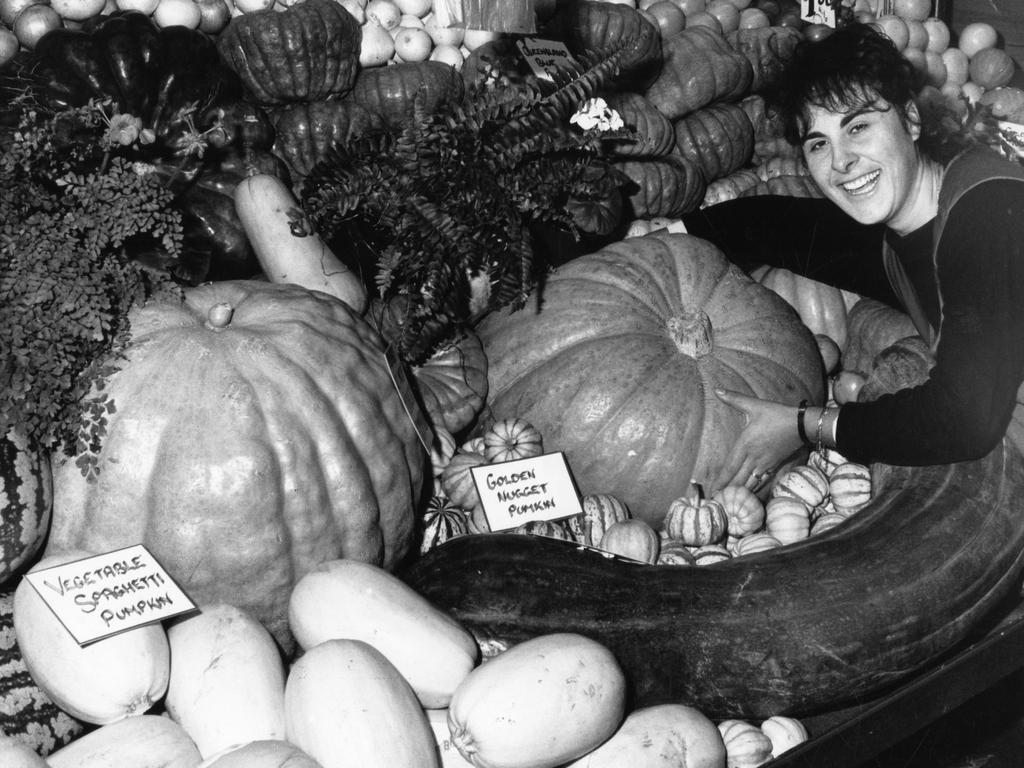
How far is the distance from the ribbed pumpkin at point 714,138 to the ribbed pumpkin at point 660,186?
0.18 meters

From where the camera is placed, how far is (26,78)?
2758mm

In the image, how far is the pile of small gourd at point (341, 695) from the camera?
158cm

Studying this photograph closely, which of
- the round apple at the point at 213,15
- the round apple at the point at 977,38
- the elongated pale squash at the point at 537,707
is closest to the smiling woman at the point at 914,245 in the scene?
the elongated pale squash at the point at 537,707

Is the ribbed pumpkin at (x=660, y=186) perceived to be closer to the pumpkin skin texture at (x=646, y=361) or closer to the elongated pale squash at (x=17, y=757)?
the pumpkin skin texture at (x=646, y=361)

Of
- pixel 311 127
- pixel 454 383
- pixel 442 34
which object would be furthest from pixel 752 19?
pixel 454 383

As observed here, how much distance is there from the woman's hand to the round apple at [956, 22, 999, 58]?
3826mm

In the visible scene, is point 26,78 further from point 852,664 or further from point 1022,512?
point 1022,512

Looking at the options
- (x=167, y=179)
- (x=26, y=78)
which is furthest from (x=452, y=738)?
(x=26, y=78)

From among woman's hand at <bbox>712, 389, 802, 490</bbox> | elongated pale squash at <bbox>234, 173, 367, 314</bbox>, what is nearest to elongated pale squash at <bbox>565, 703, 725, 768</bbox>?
woman's hand at <bbox>712, 389, 802, 490</bbox>

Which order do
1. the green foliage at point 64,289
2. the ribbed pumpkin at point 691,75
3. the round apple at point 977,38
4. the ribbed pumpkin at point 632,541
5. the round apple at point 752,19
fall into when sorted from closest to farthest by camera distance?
the green foliage at point 64,289 → the ribbed pumpkin at point 632,541 → the ribbed pumpkin at point 691,75 → the round apple at point 752,19 → the round apple at point 977,38

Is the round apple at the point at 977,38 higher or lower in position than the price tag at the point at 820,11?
lower

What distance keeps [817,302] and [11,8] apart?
3.17 meters

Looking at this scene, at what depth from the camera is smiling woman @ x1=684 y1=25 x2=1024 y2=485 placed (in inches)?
90.6

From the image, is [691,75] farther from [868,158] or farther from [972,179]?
[972,179]
